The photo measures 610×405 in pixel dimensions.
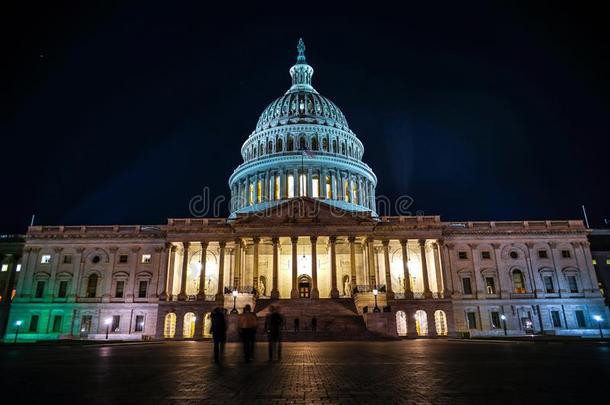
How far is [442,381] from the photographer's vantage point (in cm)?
Answer: 959

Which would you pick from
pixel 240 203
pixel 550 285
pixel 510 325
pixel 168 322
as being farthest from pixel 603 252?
pixel 168 322

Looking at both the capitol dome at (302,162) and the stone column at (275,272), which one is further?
the capitol dome at (302,162)

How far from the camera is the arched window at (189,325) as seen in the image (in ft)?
172

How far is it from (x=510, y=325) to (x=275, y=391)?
57170 mm

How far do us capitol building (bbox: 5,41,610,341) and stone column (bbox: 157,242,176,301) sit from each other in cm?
17

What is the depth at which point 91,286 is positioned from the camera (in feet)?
196

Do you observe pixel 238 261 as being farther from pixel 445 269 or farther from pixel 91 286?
pixel 445 269

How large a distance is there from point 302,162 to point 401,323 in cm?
3223

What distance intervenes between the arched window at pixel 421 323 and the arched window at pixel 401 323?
1.69m

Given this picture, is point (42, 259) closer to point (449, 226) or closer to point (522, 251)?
point (449, 226)

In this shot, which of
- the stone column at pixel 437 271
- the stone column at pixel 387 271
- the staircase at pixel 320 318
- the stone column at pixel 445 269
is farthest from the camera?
the stone column at pixel 437 271

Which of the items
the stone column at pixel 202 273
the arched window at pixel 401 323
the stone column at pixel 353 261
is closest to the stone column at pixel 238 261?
the stone column at pixel 202 273

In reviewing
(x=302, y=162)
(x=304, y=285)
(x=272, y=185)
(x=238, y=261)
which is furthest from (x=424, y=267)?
(x=272, y=185)

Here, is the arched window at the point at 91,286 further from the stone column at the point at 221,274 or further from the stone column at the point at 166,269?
the stone column at the point at 221,274
